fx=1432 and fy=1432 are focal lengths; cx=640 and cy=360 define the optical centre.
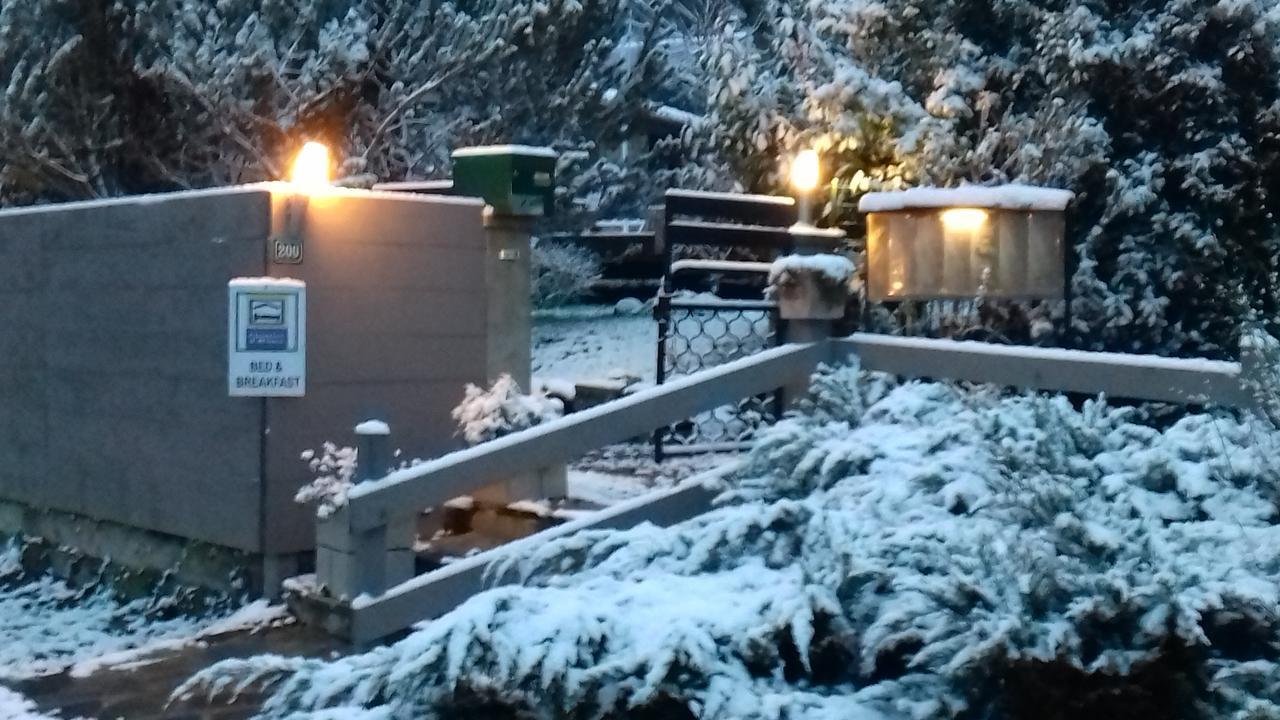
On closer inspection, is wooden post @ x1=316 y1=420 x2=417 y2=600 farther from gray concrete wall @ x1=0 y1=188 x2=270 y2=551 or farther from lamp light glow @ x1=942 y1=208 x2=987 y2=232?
lamp light glow @ x1=942 y1=208 x2=987 y2=232

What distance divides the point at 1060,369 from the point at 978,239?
2163 millimetres

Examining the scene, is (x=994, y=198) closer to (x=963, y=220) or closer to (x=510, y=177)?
(x=963, y=220)

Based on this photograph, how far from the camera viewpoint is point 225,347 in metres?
7.21

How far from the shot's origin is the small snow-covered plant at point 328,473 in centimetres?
658

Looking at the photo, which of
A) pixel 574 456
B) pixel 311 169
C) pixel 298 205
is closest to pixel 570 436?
pixel 574 456

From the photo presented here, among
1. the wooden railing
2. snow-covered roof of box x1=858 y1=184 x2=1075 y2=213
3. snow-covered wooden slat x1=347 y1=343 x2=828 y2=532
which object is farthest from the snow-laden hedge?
snow-covered roof of box x1=858 y1=184 x2=1075 y2=213

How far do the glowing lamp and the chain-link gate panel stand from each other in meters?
0.87

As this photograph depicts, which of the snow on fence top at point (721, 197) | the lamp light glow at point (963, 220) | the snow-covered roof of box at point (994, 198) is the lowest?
the lamp light glow at point (963, 220)

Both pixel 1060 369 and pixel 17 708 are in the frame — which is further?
pixel 1060 369

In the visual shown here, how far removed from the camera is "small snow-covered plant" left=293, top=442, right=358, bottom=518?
6578 mm

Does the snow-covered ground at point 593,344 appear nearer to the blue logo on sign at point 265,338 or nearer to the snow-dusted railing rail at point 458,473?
the blue logo on sign at point 265,338

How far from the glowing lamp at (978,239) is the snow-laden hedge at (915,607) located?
10.4ft

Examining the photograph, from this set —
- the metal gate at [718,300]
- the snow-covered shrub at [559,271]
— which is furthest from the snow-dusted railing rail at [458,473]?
the snow-covered shrub at [559,271]

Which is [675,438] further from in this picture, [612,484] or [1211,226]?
[1211,226]
